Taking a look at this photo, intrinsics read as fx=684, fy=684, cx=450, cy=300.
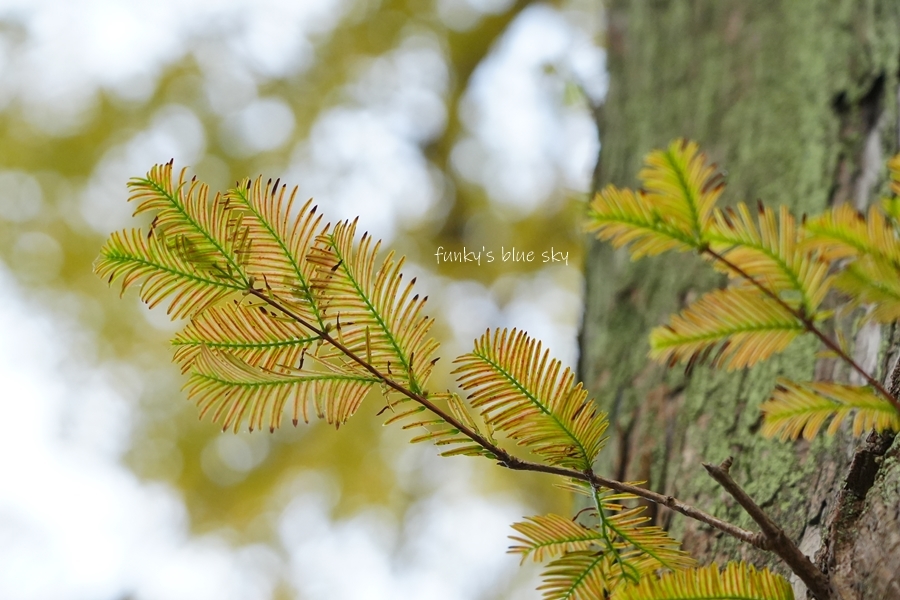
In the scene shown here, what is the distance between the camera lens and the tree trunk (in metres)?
0.46

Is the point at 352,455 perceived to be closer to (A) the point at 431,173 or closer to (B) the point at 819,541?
(A) the point at 431,173

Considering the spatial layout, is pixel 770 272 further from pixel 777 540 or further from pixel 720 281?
pixel 720 281

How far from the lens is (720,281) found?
851mm

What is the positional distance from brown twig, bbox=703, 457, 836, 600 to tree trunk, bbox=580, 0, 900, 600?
0.02 meters

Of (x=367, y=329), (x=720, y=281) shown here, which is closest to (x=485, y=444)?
(x=367, y=329)

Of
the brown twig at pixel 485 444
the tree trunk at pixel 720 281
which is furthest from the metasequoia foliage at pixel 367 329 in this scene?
the tree trunk at pixel 720 281

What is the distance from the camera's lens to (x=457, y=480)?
81.4 inches

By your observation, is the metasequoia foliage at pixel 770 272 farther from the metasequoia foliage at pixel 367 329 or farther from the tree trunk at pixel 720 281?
the tree trunk at pixel 720 281

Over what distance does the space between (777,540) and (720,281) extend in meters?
0.56

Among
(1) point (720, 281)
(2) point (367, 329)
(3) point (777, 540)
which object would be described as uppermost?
(1) point (720, 281)

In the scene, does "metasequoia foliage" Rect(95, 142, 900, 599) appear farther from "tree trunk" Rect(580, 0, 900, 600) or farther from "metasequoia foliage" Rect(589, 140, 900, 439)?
"tree trunk" Rect(580, 0, 900, 600)

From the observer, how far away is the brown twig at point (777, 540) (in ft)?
1.06

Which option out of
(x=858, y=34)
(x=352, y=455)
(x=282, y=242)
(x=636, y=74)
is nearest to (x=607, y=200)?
(x=282, y=242)

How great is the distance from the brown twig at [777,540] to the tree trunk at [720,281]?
2 centimetres
